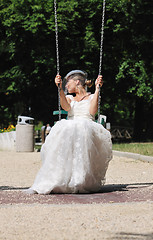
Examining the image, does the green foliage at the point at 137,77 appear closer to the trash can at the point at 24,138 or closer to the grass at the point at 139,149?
the grass at the point at 139,149

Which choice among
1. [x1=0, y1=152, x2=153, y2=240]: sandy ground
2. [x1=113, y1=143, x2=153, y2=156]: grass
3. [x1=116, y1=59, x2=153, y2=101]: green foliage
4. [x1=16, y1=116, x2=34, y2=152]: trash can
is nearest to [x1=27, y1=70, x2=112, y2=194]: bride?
[x1=0, y1=152, x2=153, y2=240]: sandy ground

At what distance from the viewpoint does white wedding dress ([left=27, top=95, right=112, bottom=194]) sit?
7.21 meters

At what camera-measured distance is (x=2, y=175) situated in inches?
441

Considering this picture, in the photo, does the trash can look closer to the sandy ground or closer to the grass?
the grass

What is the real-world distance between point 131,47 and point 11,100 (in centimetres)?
893

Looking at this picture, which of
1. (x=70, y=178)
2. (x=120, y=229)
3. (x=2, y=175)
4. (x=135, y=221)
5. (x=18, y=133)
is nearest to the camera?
(x=120, y=229)

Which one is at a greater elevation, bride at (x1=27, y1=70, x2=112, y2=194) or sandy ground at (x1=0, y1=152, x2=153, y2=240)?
bride at (x1=27, y1=70, x2=112, y2=194)

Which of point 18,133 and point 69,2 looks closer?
point 18,133

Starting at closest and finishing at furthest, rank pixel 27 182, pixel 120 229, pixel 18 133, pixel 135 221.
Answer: pixel 120 229
pixel 135 221
pixel 27 182
pixel 18 133

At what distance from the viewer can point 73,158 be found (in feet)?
24.1

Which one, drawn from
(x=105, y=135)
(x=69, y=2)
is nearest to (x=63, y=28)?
(x=69, y=2)

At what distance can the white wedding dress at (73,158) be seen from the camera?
721 centimetres

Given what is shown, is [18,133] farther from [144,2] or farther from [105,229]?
[105,229]

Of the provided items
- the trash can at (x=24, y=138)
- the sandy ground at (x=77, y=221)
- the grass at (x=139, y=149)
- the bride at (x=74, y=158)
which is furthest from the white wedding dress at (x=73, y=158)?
the trash can at (x=24, y=138)
